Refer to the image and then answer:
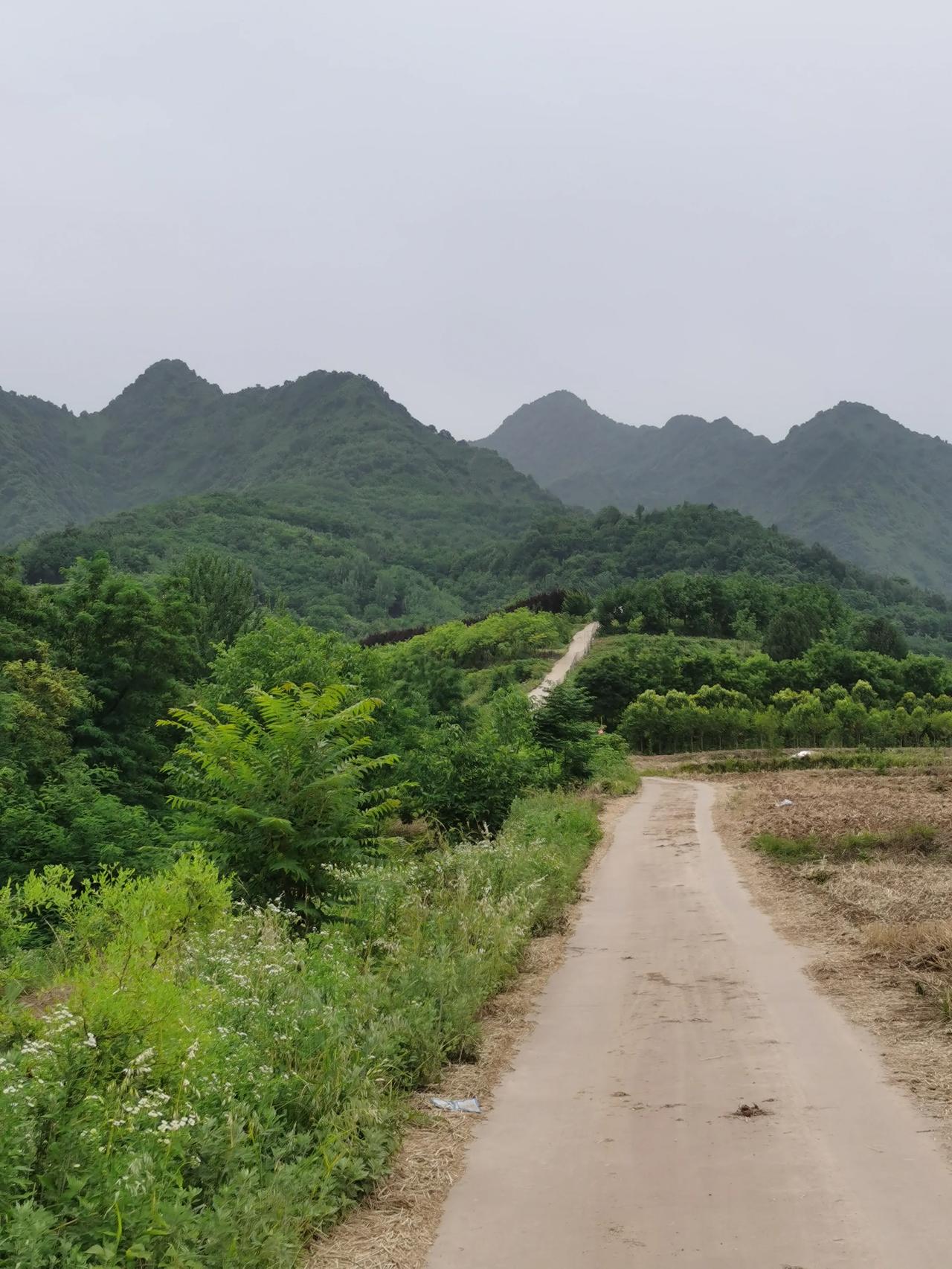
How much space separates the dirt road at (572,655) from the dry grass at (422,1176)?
162ft

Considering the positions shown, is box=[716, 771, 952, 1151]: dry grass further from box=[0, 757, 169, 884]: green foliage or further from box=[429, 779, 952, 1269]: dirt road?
box=[0, 757, 169, 884]: green foliage

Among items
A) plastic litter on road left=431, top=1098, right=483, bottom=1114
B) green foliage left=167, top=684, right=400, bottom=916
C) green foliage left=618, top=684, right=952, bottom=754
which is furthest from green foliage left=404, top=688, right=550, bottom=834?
green foliage left=618, top=684, right=952, bottom=754

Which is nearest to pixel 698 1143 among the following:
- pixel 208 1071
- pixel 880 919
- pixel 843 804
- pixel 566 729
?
pixel 208 1071

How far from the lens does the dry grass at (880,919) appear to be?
23.8 ft

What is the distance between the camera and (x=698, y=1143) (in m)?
5.64

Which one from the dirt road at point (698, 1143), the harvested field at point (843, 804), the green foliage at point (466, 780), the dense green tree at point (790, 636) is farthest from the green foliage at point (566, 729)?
the dense green tree at point (790, 636)

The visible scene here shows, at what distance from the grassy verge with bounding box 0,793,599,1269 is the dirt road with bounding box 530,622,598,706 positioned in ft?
162

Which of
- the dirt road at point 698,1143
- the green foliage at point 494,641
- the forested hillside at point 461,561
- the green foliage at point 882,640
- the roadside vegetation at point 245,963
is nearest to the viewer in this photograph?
the roadside vegetation at point 245,963

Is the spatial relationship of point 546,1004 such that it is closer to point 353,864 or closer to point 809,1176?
point 353,864

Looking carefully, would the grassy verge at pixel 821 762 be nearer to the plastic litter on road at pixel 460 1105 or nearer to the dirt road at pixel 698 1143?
the dirt road at pixel 698 1143

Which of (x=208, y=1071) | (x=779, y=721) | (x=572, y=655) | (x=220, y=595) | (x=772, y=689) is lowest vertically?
(x=779, y=721)

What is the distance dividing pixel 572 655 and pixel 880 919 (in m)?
68.3

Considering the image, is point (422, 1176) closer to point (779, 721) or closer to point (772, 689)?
point (779, 721)

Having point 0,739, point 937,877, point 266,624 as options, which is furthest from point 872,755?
point 0,739
